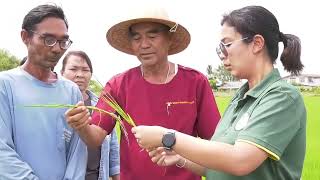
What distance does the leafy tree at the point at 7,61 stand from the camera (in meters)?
39.7

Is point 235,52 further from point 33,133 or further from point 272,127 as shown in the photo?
point 33,133

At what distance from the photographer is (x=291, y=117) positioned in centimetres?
184

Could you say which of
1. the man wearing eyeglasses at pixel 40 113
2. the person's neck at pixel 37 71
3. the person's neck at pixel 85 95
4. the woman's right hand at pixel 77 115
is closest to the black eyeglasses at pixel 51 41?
the man wearing eyeglasses at pixel 40 113

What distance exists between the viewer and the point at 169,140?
1882mm

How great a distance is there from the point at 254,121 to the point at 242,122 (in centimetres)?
12

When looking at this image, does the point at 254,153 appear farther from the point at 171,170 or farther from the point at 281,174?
the point at 171,170

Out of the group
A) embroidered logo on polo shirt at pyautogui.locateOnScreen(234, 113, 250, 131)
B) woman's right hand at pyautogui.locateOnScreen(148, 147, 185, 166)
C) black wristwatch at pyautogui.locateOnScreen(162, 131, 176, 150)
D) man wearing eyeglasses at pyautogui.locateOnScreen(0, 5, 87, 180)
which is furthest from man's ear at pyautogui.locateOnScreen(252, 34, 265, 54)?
man wearing eyeglasses at pyautogui.locateOnScreen(0, 5, 87, 180)

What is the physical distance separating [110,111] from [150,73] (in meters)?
0.33

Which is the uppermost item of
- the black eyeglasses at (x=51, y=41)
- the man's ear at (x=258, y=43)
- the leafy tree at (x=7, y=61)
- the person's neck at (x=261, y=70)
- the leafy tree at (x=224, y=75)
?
the man's ear at (x=258, y=43)

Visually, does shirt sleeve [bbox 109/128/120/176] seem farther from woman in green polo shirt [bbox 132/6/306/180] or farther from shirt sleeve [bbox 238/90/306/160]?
shirt sleeve [bbox 238/90/306/160]

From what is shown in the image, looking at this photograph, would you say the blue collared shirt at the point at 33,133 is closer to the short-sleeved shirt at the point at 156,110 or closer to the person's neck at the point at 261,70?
the short-sleeved shirt at the point at 156,110

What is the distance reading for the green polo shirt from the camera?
1816mm

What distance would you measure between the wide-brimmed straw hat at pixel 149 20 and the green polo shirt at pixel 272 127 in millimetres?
745

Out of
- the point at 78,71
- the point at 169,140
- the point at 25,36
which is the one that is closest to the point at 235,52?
the point at 169,140
